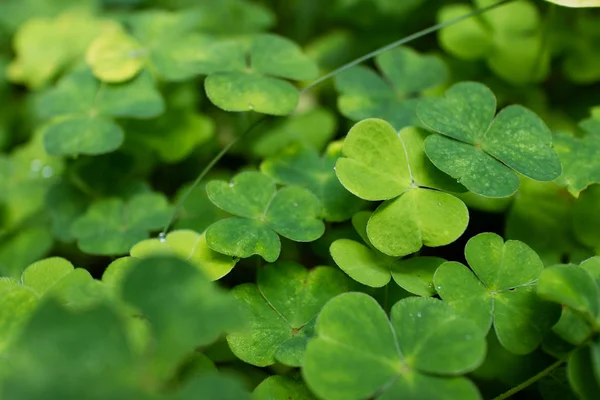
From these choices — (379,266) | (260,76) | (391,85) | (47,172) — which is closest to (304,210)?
(379,266)

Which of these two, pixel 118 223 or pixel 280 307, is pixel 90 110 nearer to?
pixel 118 223

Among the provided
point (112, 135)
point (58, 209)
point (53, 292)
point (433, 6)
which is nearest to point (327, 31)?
point (433, 6)

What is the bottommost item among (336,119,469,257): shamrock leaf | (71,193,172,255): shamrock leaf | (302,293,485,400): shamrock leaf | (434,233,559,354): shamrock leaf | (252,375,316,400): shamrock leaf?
(71,193,172,255): shamrock leaf

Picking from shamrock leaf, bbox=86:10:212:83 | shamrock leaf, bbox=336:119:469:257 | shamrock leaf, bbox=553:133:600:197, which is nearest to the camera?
shamrock leaf, bbox=336:119:469:257

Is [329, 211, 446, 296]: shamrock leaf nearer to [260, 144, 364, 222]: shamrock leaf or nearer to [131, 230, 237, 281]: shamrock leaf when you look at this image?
[260, 144, 364, 222]: shamrock leaf

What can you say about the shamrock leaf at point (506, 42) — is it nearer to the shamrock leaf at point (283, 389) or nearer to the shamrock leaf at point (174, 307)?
the shamrock leaf at point (283, 389)

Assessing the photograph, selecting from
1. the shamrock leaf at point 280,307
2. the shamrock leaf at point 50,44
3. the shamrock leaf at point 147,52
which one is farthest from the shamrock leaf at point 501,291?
the shamrock leaf at point 50,44

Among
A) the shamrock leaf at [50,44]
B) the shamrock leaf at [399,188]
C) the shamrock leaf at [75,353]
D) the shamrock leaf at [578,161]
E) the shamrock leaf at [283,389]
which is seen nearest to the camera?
the shamrock leaf at [75,353]

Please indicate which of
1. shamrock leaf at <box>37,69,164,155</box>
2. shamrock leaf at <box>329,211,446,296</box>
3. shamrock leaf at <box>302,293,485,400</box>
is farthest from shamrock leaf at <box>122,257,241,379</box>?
shamrock leaf at <box>37,69,164,155</box>
